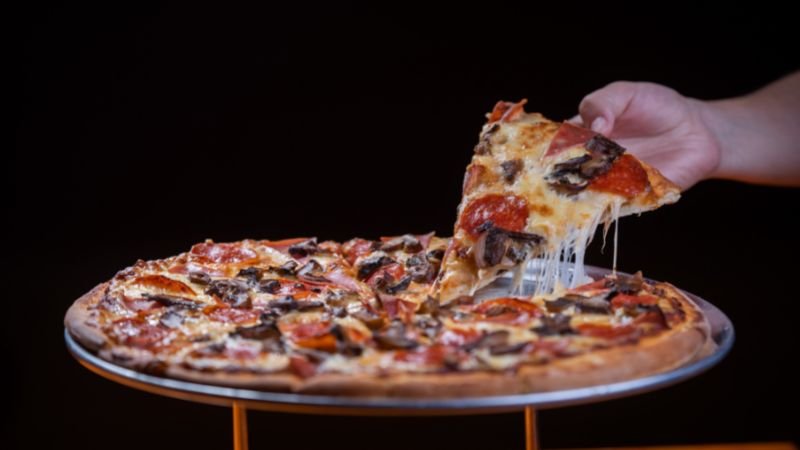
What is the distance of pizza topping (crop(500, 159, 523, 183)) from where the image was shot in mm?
4227

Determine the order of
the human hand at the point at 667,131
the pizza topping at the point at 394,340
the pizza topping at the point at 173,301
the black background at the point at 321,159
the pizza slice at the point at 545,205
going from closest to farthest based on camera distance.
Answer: the pizza topping at the point at 394,340 < the pizza topping at the point at 173,301 < the pizza slice at the point at 545,205 < the human hand at the point at 667,131 < the black background at the point at 321,159

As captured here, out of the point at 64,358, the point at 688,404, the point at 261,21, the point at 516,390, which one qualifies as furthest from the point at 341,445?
the point at 516,390

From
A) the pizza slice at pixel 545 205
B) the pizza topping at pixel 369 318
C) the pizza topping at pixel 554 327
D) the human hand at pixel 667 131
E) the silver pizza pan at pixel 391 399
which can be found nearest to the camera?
the silver pizza pan at pixel 391 399

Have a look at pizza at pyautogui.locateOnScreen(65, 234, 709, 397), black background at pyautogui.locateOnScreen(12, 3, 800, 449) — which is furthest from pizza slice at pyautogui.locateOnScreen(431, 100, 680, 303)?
black background at pyautogui.locateOnScreen(12, 3, 800, 449)

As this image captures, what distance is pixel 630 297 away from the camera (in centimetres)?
345

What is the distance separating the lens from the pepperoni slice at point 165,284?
3801mm

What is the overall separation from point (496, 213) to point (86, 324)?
5.55ft

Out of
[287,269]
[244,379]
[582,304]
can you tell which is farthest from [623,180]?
[244,379]

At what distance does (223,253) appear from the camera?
4461 mm

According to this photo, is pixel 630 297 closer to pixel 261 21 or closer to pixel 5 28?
pixel 261 21

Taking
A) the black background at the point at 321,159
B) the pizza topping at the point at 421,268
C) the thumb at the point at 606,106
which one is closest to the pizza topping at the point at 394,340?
the pizza topping at the point at 421,268

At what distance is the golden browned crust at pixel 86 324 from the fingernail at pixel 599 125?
2355 millimetres

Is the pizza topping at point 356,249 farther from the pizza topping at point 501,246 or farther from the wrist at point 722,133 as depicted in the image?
the wrist at point 722,133

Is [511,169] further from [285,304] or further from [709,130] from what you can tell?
[709,130]
